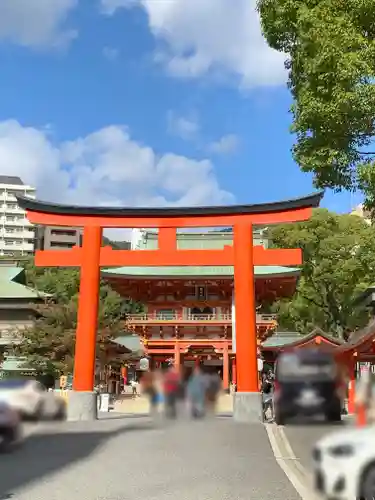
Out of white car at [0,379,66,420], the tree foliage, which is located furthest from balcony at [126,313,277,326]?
white car at [0,379,66,420]

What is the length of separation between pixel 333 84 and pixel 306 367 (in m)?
5.69

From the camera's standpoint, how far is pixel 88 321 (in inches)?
495

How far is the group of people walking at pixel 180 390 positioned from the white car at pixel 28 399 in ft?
1.59

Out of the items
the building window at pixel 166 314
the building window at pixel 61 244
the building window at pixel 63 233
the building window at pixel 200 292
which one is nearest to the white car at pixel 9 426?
the building window at pixel 166 314

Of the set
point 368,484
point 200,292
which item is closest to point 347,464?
point 368,484

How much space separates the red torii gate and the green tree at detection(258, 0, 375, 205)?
497 centimetres

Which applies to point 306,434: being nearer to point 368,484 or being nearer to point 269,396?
point 368,484

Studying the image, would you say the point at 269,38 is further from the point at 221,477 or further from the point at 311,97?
the point at 221,477

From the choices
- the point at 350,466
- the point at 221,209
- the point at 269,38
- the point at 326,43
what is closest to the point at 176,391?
the point at 350,466

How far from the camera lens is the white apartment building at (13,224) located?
7325cm

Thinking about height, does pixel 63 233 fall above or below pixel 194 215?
above

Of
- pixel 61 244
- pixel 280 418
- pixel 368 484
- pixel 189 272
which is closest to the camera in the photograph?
pixel 368 484

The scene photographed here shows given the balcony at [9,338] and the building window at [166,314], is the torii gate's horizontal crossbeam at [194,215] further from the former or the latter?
the balcony at [9,338]

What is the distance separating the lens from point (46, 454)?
117 inches
